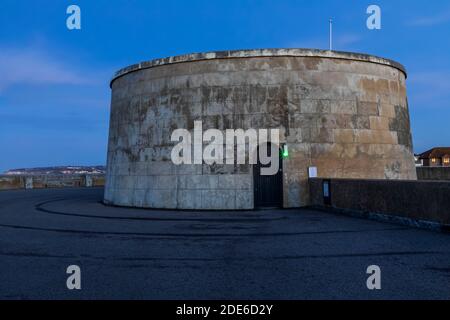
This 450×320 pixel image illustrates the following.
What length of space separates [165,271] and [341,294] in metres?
2.89

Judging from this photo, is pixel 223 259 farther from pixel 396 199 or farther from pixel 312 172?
pixel 312 172

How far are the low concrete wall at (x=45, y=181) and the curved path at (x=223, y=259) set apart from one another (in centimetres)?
2997

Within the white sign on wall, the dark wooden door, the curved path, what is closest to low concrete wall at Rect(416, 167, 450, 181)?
the white sign on wall

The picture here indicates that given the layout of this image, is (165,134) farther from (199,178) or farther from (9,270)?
(9,270)

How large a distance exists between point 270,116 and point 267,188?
9.77 feet

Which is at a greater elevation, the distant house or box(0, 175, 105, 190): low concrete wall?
the distant house

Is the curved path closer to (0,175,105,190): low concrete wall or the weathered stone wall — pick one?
→ the weathered stone wall

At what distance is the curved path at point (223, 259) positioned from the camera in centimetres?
546

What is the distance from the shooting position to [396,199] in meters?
11.5

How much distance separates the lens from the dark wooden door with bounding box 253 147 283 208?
1614cm

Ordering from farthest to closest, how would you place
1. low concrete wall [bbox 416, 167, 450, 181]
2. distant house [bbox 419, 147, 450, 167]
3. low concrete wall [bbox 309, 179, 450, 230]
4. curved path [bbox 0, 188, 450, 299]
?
distant house [bbox 419, 147, 450, 167], low concrete wall [bbox 416, 167, 450, 181], low concrete wall [bbox 309, 179, 450, 230], curved path [bbox 0, 188, 450, 299]

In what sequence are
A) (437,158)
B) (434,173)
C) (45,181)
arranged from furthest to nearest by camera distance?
(437,158) → (45,181) → (434,173)

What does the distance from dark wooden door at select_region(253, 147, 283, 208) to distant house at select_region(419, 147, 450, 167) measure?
234ft

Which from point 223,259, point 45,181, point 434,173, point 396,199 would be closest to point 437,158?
point 434,173
